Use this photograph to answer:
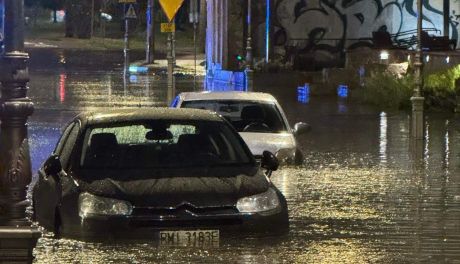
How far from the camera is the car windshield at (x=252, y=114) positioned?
58.2 ft

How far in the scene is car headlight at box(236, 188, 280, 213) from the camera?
10.6 m

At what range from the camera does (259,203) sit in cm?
1073

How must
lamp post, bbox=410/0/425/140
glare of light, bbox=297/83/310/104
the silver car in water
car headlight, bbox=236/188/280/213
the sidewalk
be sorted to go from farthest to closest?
the sidewalk
glare of light, bbox=297/83/310/104
lamp post, bbox=410/0/425/140
the silver car in water
car headlight, bbox=236/188/280/213

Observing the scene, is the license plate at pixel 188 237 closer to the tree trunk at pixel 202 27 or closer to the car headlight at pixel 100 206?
the car headlight at pixel 100 206

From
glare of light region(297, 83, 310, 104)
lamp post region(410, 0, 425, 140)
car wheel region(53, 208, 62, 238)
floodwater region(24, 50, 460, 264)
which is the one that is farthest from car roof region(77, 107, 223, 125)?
glare of light region(297, 83, 310, 104)

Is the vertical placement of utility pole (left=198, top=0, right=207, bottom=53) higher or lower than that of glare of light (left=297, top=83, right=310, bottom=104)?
higher

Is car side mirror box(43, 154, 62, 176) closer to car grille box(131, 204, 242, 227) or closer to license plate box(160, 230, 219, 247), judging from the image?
car grille box(131, 204, 242, 227)

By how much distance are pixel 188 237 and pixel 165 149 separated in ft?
4.57

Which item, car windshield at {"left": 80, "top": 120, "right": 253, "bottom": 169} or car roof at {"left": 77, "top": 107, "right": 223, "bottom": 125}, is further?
car roof at {"left": 77, "top": 107, "right": 223, "bottom": 125}

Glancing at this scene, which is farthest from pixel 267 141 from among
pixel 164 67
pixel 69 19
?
pixel 69 19

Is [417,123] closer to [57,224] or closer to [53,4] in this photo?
[57,224]

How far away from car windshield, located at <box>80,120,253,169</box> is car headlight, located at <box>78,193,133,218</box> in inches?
23.6

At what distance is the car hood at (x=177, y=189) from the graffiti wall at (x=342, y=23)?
38.0 metres

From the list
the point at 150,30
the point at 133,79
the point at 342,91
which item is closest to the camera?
the point at 342,91
